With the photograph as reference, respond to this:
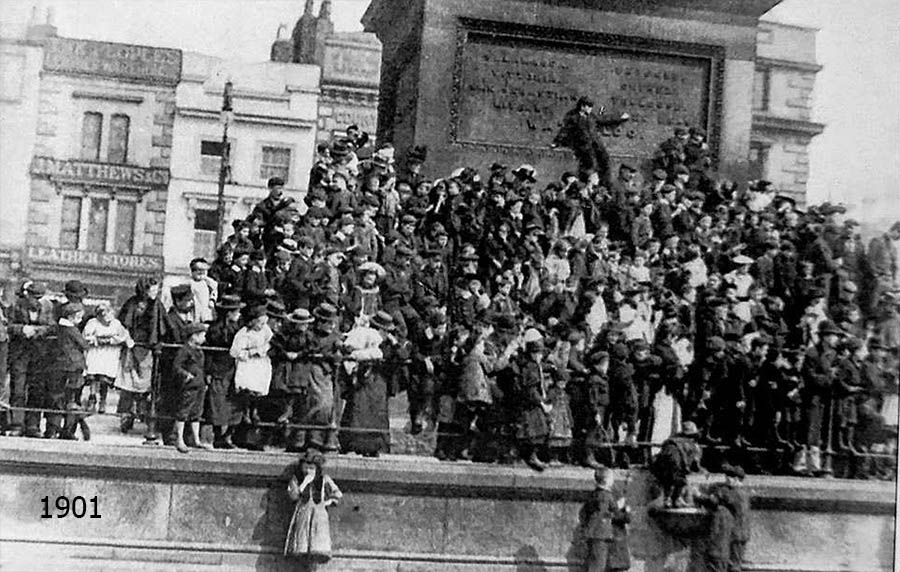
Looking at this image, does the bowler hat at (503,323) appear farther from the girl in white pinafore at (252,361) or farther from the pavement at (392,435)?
the girl in white pinafore at (252,361)

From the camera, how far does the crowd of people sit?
10.8 meters

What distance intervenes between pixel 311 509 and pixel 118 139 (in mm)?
9666

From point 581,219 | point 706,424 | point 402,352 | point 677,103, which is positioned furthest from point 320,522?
point 677,103

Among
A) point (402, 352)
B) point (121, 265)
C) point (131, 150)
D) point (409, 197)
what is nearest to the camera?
point (402, 352)

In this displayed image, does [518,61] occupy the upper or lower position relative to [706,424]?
upper

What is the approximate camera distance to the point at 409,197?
13.5 metres

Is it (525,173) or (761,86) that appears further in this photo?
(761,86)

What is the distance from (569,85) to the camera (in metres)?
14.3

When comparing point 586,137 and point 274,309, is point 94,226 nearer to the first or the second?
point 274,309

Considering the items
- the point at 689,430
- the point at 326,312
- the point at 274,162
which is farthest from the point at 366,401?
the point at 274,162

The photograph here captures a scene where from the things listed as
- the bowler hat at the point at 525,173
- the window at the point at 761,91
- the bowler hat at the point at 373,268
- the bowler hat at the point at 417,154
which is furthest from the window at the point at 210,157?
the window at the point at 761,91

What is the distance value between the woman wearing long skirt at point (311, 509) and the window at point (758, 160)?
25.0 feet

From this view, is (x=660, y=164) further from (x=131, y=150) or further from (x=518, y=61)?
(x=131, y=150)

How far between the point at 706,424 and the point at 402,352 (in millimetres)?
3198
